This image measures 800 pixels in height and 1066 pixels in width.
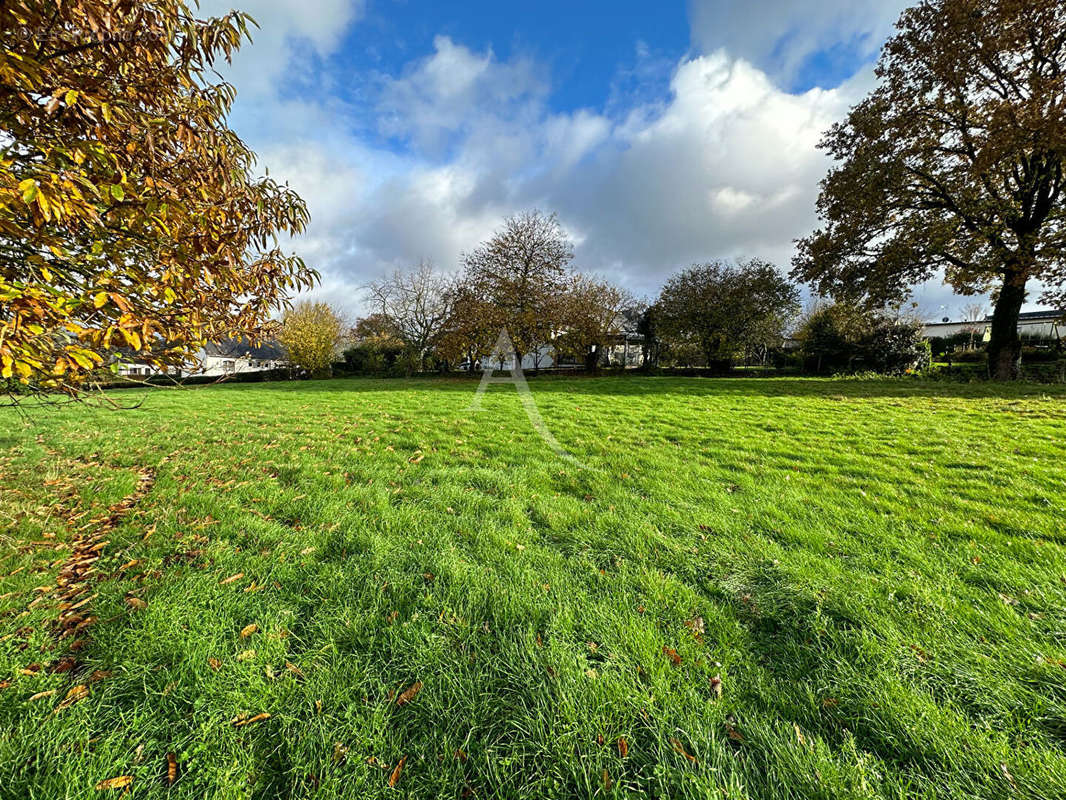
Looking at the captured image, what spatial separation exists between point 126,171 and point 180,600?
2.92 metres

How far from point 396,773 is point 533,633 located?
0.93 metres

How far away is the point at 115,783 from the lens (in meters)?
1.42

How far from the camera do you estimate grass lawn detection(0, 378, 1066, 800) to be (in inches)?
60.6

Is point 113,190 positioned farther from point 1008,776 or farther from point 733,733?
point 1008,776

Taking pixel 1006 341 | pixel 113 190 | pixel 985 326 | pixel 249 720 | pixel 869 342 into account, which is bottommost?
pixel 249 720

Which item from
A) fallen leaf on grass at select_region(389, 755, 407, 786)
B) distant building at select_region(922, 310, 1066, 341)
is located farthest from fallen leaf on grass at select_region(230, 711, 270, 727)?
distant building at select_region(922, 310, 1066, 341)

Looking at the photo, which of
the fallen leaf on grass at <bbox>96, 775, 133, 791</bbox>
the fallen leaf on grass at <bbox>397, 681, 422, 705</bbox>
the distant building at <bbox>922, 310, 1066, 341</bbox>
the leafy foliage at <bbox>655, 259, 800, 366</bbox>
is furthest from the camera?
the distant building at <bbox>922, 310, 1066, 341</bbox>

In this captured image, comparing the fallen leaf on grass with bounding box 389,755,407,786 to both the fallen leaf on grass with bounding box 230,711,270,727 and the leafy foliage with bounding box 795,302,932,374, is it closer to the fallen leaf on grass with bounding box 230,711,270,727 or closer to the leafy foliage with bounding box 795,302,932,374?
the fallen leaf on grass with bounding box 230,711,270,727

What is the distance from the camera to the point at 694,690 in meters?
1.88

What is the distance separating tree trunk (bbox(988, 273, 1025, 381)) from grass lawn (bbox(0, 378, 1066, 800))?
1586 centimetres

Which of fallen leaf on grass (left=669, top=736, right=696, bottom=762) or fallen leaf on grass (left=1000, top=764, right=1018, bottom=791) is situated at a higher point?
fallen leaf on grass (left=669, top=736, right=696, bottom=762)

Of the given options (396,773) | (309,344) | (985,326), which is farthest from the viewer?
(985,326)
